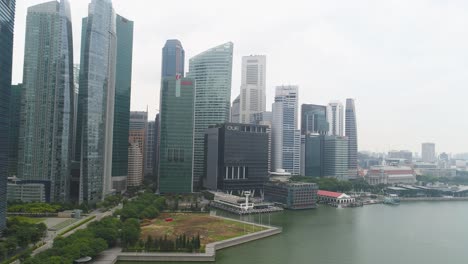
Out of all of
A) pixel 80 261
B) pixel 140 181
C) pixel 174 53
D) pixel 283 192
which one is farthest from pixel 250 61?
pixel 80 261

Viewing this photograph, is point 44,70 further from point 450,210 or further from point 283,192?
point 450,210

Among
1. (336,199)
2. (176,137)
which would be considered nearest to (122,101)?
(176,137)

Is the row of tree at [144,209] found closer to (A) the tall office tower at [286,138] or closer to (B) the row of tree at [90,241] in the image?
(B) the row of tree at [90,241]

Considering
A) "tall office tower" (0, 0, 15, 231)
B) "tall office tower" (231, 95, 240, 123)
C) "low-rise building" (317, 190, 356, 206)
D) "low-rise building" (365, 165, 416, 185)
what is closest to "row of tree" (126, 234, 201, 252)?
"tall office tower" (0, 0, 15, 231)

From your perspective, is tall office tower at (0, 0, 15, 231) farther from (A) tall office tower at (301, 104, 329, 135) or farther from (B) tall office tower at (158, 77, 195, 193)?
(A) tall office tower at (301, 104, 329, 135)

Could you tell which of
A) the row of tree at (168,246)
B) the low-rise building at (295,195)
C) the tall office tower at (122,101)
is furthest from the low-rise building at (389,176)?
the row of tree at (168,246)

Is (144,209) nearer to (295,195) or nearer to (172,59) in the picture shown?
(295,195)
